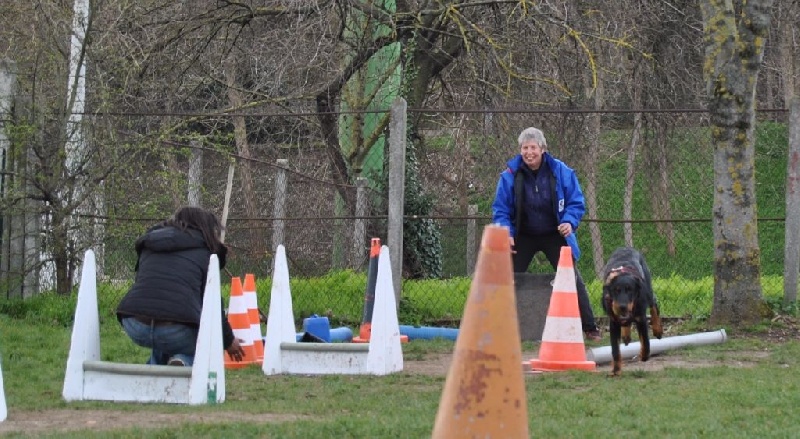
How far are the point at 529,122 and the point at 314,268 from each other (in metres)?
2.74

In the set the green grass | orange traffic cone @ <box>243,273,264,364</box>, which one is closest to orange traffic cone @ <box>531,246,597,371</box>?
the green grass

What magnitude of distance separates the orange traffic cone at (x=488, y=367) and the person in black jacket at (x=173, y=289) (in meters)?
3.01

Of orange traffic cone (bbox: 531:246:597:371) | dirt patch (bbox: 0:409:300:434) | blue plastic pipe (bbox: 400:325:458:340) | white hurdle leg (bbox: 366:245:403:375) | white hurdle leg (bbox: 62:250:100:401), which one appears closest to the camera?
dirt patch (bbox: 0:409:300:434)

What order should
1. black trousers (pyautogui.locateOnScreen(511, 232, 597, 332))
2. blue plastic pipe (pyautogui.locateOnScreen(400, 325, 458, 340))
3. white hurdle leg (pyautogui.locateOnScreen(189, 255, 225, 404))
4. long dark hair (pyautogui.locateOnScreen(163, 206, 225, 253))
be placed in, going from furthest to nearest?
blue plastic pipe (pyautogui.locateOnScreen(400, 325, 458, 340)) < black trousers (pyautogui.locateOnScreen(511, 232, 597, 332)) < long dark hair (pyautogui.locateOnScreen(163, 206, 225, 253)) < white hurdle leg (pyautogui.locateOnScreen(189, 255, 225, 404))

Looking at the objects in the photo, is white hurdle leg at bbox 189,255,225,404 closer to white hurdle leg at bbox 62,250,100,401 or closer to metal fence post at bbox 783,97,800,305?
white hurdle leg at bbox 62,250,100,401

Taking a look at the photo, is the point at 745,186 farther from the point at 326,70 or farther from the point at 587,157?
the point at 326,70

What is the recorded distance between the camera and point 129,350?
9.31m

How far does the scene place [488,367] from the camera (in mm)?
4125

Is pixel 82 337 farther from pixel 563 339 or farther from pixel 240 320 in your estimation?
pixel 563 339

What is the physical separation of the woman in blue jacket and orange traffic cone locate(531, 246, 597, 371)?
134 centimetres

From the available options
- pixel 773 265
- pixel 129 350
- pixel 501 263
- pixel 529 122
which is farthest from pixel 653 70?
pixel 501 263

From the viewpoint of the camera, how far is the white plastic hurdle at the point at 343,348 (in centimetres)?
788

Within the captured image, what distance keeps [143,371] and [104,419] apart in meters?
0.58

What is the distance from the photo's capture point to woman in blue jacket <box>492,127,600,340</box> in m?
9.48
